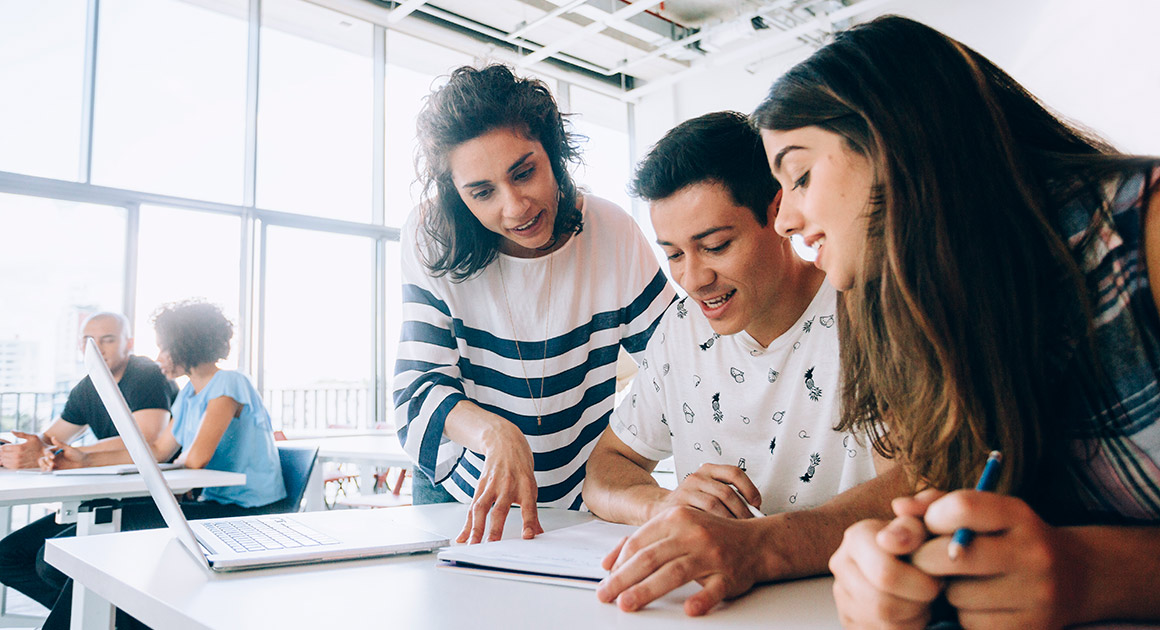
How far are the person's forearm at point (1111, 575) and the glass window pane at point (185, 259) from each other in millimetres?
4877

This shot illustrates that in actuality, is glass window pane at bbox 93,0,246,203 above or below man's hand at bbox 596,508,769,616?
above

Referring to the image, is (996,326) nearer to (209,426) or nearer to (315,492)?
(209,426)

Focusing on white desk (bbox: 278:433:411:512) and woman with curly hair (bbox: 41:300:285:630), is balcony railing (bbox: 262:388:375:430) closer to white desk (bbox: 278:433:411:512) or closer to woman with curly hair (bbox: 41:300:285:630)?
white desk (bbox: 278:433:411:512)

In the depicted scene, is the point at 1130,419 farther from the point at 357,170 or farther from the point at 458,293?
the point at 357,170

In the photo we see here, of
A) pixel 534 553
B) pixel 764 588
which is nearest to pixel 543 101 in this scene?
pixel 534 553

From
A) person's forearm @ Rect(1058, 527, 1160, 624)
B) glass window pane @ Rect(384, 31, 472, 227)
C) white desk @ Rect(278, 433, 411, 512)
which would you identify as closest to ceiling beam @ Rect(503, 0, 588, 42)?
glass window pane @ Rect(384, 31, 472, 227)

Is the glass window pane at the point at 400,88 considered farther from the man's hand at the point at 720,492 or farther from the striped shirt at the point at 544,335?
the man's hand at the point at 720,492

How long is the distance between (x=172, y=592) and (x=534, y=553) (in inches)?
14.5

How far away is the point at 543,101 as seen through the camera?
1.53m

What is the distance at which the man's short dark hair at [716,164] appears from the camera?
1.29 meters

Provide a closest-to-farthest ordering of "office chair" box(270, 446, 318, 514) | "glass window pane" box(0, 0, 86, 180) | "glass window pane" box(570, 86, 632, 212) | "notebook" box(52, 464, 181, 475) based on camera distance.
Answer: "notebook" box(52, 464, 181, 475), "office chair" box(270, 446, 318, 514), "glass window pane" box(0, 0, 86, 180), "glass window pane" box(570, 86, 632, 212)

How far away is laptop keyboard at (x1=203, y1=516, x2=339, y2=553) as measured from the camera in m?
0.96

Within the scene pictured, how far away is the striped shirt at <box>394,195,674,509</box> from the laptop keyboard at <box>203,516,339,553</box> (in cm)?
Result: 35

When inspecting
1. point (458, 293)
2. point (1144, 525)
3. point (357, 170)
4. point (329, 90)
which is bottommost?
point (1144, 525)
